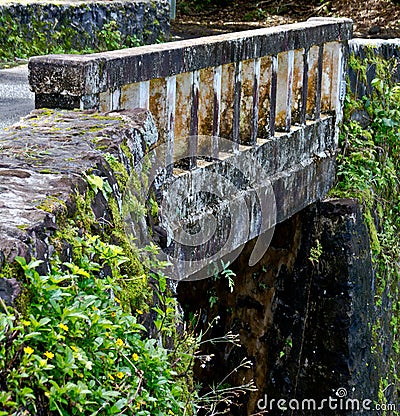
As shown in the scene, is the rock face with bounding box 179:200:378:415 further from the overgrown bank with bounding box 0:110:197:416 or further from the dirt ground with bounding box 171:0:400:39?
the dirt ground with bounding box 171:0:400:39

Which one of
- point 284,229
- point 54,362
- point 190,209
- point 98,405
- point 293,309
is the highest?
point 54,362

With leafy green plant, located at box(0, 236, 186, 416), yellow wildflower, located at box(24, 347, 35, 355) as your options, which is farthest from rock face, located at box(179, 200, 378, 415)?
yellow wildflower, located at box(24, 347, 35, 355)

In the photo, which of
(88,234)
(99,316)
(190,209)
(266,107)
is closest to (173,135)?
(190,209)

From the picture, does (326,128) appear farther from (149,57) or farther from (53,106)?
(53,106)

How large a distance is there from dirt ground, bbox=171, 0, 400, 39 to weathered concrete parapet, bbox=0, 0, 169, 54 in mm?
4889

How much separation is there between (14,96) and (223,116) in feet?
6.56

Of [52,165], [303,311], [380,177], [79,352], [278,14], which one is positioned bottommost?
[303,311]

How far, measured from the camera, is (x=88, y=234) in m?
2.57

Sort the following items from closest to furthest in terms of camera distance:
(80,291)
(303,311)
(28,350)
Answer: (28,350) < (80,291) < (303,311)

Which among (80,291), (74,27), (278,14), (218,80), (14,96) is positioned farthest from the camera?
(278,14)

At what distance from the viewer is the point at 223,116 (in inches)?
214

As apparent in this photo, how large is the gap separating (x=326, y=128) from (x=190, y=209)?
7.79 ft

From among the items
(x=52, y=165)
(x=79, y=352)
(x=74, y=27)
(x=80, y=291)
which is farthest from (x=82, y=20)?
(x=79, y=352)

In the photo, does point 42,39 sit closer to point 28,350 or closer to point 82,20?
point 82,20
